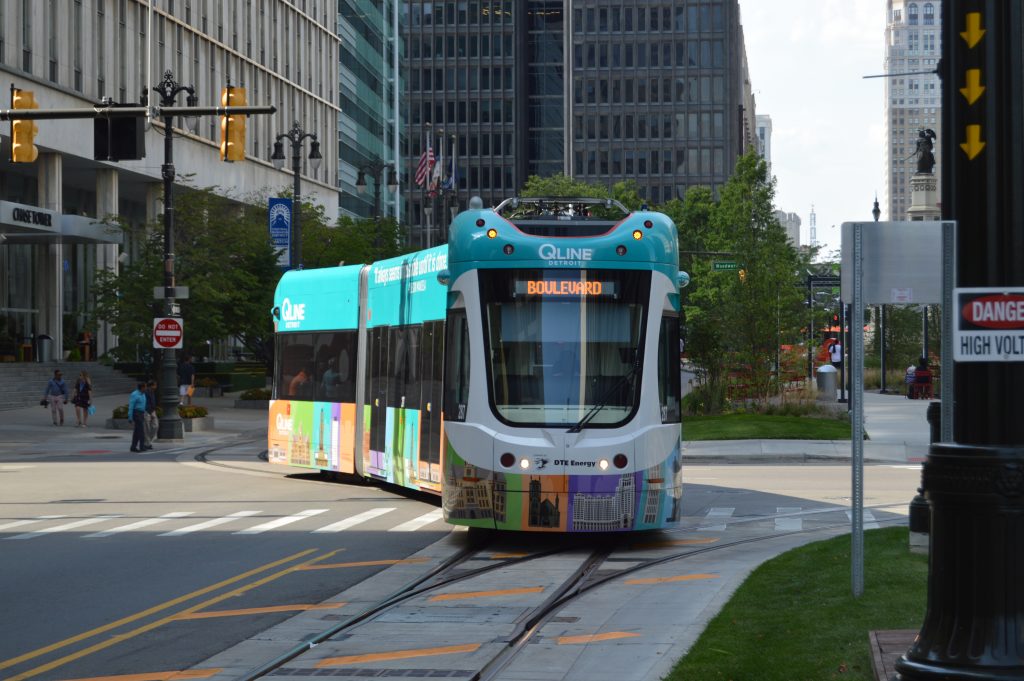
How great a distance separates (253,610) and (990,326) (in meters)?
7.83

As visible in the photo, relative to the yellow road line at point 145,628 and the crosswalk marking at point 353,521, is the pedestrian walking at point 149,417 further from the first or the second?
the yellow road line at point 145,628

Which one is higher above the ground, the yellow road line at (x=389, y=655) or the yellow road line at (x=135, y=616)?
the yellow road line at (x=389, y=655)

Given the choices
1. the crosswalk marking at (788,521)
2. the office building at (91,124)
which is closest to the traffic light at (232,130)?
the crosswalk marking at (788,521)

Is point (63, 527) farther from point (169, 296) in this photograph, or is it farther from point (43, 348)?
point (43, 348)

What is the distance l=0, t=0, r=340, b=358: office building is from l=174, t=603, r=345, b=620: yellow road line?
44075 millimetres

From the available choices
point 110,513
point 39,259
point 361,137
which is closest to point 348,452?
point 110,513

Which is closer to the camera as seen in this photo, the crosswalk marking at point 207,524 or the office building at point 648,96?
the crosswalk marking at point 207,524

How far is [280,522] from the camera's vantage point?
63.7 feet

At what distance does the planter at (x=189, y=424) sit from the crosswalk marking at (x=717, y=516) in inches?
1072

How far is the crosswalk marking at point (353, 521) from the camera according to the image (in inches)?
728

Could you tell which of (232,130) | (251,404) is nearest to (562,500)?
(232,130)

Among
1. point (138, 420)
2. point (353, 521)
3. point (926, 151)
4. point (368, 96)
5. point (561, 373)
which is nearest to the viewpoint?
point (561, 373)

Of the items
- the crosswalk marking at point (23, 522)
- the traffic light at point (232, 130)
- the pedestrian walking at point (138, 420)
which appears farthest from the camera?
the pedestrian walking at point (138, 420)

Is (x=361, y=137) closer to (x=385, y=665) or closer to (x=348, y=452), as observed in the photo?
(x=348, y=452)
